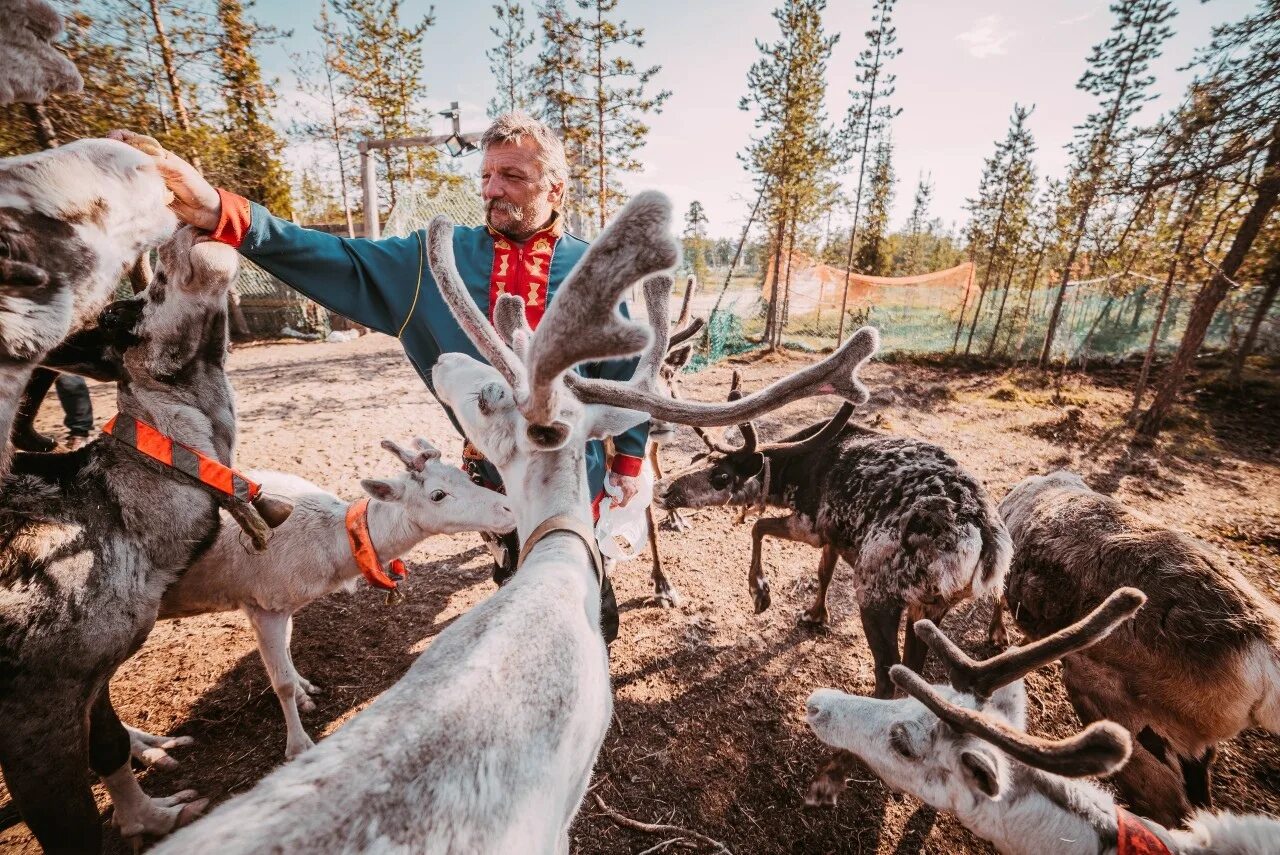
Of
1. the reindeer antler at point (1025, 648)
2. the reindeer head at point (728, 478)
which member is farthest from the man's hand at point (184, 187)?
the reindeer antler at point (1025, 648)

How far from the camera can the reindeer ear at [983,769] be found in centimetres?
190

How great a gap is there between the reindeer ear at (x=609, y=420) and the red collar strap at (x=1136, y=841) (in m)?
2.52

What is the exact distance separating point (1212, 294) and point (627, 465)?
1168cm

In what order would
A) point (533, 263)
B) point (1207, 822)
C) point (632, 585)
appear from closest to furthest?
point (1207, 822) < point (533, 263) < point (632, 585)

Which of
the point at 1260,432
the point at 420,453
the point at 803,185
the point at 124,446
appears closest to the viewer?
the point at 124,446

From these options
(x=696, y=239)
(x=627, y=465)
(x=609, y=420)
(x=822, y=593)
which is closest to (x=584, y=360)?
(x=609, y=420)

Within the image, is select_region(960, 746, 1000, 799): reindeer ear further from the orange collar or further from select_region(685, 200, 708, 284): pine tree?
select_region(685, 200, 708, 284): pine tree

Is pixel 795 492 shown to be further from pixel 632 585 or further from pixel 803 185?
pixel 803 185

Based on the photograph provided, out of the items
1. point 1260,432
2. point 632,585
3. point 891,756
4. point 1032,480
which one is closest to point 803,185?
point 1260,432

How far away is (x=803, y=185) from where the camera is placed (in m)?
16.7

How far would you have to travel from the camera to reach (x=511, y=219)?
2.59 meters

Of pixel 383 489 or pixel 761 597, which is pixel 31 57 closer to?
pixel 383 489

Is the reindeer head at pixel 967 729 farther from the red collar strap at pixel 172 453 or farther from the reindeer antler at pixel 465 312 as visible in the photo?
the red collar strap at pixel 172 453

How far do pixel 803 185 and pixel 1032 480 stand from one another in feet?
50.8
